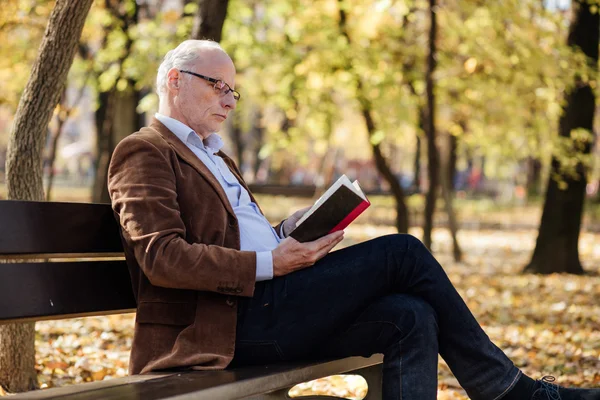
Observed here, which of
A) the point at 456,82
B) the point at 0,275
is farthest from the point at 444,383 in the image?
the point at 456,82

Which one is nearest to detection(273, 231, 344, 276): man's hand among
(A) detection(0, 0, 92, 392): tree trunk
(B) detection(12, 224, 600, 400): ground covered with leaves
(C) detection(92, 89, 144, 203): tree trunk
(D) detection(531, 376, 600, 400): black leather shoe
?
(D) detection(531, 376, 600, 400): black leather shoe

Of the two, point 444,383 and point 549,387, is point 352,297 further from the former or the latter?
point 444,383

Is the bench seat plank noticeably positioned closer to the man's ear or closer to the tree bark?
the man's ear

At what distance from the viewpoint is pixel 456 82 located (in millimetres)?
12383

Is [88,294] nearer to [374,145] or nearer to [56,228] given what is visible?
[56,228]

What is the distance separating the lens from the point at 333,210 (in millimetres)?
3053

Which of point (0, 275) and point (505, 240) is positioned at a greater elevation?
point (0, 275)

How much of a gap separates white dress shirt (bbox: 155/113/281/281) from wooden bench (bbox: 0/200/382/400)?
0.41m

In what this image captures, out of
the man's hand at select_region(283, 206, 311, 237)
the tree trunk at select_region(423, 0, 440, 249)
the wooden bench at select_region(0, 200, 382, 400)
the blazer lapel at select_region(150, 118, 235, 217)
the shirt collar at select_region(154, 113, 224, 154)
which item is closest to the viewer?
the wooden bench at select_region(0, 200, 382, 400)

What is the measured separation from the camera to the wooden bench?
105 inches

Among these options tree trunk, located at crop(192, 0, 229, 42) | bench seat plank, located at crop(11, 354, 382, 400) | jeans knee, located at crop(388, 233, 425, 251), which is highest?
tree trunk, located at crop(192, 0, 229, 42)

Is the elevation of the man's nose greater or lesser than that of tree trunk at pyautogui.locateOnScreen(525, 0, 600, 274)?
greater

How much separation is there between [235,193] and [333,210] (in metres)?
0.51

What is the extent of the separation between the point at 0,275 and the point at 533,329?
526cm
